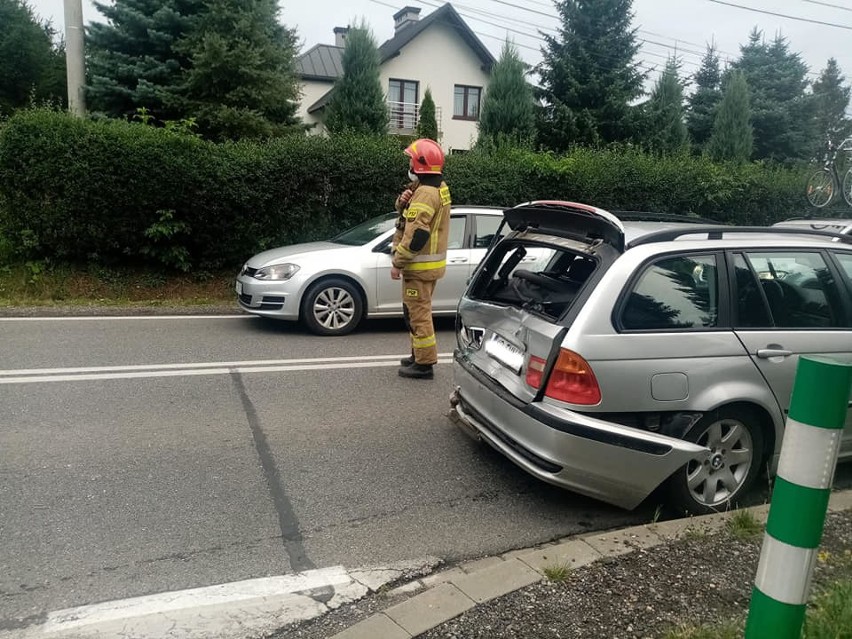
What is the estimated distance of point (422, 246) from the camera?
21.2 ft

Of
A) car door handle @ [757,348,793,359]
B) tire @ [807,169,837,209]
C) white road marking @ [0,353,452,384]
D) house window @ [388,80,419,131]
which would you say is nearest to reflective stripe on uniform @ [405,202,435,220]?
white road marking @ [0,353,452,384]

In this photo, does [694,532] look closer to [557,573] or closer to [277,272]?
[557,573]

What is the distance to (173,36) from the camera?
47.7 ft

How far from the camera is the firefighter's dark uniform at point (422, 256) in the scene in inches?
254

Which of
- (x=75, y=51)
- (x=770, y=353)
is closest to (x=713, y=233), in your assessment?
(x=770, y=353)

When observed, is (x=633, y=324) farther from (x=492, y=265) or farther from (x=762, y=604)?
(x=762, y=604)

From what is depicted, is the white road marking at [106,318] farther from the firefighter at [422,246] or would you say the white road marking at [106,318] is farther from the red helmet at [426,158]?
the red helmet at [426,158]

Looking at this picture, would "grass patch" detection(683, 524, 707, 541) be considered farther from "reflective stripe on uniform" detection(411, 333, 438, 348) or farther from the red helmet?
the red helmet

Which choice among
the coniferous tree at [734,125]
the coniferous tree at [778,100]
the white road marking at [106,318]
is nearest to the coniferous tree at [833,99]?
the coniferous tree at [778,100]

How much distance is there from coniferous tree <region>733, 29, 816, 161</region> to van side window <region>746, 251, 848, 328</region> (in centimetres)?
3286

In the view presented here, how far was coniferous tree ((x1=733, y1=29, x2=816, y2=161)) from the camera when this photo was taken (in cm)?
3388

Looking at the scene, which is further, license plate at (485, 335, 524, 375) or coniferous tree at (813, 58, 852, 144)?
coniferous tree at (813, 58, 852, 144)

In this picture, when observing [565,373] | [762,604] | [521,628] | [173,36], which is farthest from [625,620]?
[173,36]

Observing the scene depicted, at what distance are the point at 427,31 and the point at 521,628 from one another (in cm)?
3311
